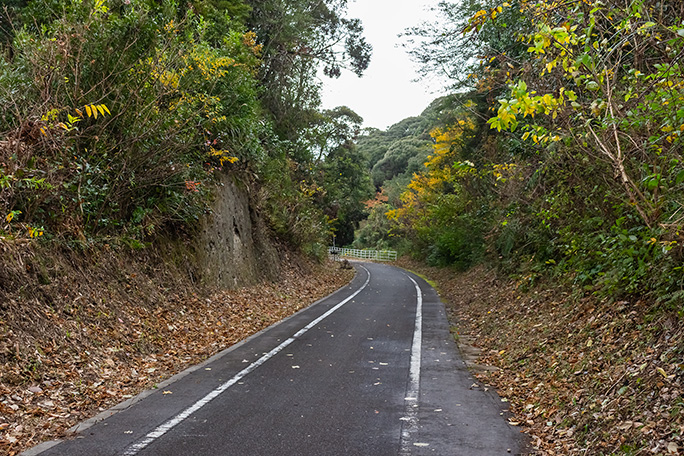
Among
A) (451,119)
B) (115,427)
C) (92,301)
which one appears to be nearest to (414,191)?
(451,119)

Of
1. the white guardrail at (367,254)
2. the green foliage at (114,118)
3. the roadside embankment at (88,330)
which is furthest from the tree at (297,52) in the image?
the white guardrail at (367,254)

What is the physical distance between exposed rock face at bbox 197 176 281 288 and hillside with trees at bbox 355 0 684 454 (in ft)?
21.4

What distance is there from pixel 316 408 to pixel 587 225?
610cm

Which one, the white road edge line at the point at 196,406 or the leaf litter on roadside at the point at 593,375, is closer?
the leaf litter on roadside at the point at 593,375

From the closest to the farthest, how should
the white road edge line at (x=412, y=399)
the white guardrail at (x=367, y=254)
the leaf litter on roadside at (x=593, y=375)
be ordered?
the leaf litter on roadside at (x=593, y=375), the white road edge line at (x=412, y=399), the white guardrail at (x=367, y=254)

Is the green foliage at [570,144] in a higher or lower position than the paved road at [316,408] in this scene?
higher

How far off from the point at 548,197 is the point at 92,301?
889cm

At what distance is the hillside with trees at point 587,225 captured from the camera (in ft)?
15.2

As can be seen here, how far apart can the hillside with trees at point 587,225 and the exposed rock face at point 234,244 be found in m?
6.54

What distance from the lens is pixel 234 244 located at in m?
15.4

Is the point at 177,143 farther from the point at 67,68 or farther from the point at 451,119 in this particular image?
the point at 451,119

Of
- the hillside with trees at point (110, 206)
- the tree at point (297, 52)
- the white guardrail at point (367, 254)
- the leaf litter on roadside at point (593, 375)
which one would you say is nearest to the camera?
the leaf litter on roadside at point (593, 375)

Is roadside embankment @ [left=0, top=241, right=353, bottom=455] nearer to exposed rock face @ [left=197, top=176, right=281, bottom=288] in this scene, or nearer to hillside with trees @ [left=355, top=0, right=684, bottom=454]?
exposed rock face @ [left=197, top=176, right=281, bottom=288]

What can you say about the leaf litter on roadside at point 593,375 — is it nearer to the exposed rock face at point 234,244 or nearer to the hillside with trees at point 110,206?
the hillside with trees at point 110,206
